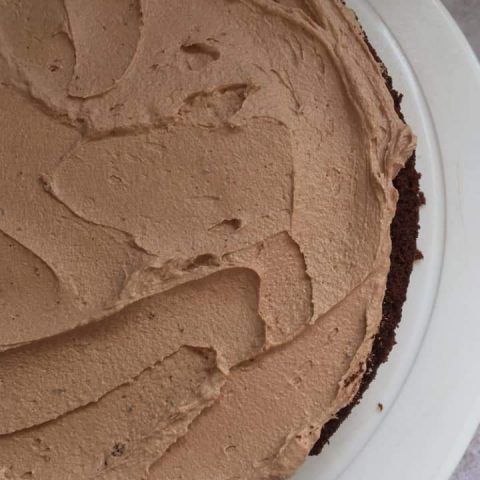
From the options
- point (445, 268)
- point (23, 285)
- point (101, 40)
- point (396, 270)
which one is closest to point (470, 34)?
point (445, 268)

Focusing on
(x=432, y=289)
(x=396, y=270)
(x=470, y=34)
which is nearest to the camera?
(x=396, y=270)

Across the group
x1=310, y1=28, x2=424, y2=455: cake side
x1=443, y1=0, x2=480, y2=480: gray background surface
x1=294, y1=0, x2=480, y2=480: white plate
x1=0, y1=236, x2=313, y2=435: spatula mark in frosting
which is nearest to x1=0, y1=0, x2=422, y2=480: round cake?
x1=0, y1=236, x2=313, y2=435: spatula mark in frosting

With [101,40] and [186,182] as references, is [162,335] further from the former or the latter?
[101,40]

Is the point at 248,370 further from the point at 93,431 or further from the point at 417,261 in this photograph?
the point at 417,261

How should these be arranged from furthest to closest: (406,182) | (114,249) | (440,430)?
(440,430) < (406,182) < (114,249)

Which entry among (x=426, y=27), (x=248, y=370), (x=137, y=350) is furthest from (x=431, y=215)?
(x=137, y=350)

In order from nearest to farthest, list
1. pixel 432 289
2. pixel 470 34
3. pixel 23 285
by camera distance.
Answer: pixel 23 285, pixel 432 289, pixel 470 34

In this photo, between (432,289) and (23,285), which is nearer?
(23,285)
